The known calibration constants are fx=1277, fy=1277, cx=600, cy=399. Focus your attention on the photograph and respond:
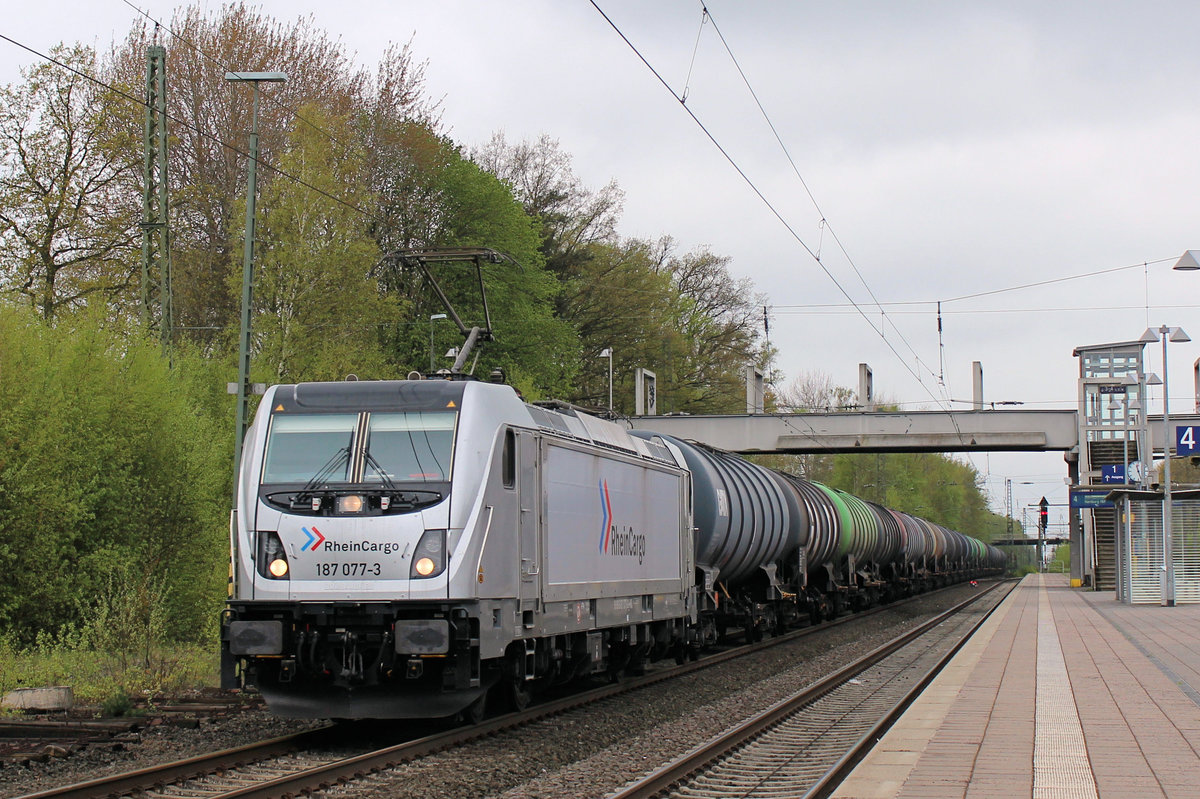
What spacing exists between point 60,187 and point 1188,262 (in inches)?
926

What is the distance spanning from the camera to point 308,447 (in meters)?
10.8

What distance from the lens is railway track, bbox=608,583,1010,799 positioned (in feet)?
29.5

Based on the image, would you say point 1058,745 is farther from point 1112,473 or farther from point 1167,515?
point 1112,473

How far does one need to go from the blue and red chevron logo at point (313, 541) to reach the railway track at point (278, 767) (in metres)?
1.54

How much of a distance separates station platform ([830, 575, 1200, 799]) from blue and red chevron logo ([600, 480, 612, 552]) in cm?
361

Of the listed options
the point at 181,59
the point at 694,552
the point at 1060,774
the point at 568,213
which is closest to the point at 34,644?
the point at 694,552

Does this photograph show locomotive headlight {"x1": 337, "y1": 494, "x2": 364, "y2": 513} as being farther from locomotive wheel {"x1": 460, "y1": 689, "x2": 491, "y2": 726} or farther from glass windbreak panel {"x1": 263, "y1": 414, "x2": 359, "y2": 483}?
locomotive wheel {"x1": 460, "y1": 689, "x2": 491, "y2": 726}

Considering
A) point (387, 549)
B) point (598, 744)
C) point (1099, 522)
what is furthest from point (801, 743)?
point (1099, 522)

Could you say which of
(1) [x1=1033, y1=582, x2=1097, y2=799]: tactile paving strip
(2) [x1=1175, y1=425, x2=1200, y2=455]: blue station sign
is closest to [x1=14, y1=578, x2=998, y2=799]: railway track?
(1) [x1=1033, y1=582, x2=1097, y2=799]: tactile paving strip

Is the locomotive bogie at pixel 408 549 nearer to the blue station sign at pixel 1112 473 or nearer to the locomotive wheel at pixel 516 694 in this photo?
the locomotive wheel at pixel 516 694

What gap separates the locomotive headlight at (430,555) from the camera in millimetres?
10188

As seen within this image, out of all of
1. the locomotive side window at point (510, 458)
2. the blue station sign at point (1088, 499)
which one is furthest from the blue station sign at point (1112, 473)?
the locomotive side window at point (510, 458)

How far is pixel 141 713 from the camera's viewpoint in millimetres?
11797

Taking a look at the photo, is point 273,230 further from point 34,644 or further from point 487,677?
point 487,677
